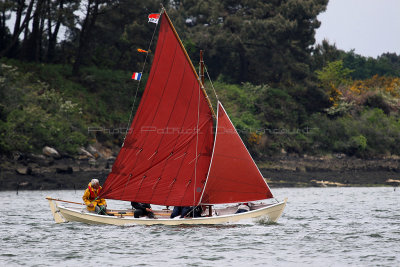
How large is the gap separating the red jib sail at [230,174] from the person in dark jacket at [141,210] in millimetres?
2581

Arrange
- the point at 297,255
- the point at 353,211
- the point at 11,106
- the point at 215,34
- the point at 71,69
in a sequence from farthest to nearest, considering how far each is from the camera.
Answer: the point at 215,34, the point at 71,69, the point at 11,106, the point at 353,211, the point at 297,255

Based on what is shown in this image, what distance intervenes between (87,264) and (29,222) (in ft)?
38.2

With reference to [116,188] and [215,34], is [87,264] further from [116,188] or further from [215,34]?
[215,34]

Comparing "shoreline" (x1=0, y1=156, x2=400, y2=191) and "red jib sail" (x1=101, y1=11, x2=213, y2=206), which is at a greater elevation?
"red jib sail" (x1=101, y1=11, x2=213, y2=206)

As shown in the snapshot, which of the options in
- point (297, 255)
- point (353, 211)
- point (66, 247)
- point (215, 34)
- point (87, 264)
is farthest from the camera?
point (215, 34)

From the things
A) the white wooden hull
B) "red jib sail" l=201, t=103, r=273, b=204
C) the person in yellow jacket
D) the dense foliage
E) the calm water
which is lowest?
the calm water

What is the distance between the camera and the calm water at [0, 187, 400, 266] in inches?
875

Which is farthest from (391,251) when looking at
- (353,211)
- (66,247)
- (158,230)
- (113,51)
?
(113,51)

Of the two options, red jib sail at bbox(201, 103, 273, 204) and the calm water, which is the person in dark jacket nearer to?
the calm water

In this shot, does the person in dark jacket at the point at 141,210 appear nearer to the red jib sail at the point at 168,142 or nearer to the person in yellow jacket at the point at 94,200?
the red jib sail at the point at 168,142

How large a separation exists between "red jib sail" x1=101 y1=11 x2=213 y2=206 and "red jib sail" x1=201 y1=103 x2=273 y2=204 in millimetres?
601

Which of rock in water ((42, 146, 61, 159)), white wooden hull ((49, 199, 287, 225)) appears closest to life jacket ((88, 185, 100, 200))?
white wooden hull ((49, 199, 287, 225))

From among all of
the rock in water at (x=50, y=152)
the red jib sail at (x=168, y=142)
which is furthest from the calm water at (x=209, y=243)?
the rock in water at (x=50, y=152)

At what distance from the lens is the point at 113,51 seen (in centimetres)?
7719
